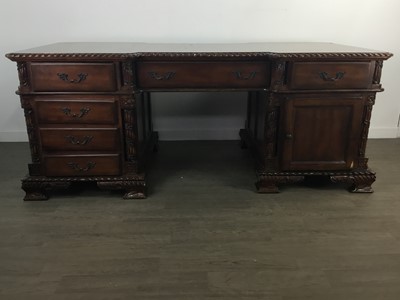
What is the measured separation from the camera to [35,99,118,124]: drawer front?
5.34 feet

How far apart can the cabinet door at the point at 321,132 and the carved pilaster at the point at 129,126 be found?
72 centimetres

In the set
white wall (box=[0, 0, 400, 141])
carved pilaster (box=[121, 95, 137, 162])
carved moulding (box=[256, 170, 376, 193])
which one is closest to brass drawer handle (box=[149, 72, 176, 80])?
carved pilaster (box=[121, 95, 137, 162])

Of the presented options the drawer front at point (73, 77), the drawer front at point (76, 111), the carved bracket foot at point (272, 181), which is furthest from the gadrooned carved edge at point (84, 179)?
the carved bracket foot at point (272, 181)

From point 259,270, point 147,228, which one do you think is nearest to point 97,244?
point 147,228

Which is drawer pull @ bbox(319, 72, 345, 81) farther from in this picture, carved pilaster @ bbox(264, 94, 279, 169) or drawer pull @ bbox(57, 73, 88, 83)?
drawer pull @ bbox(57, 73, 88, 83)

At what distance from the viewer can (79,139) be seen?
5.53ft

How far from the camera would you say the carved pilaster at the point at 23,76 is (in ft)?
5.12

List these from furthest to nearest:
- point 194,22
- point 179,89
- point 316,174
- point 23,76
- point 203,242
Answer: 1. point 194,22
2. point 316,174
3. point 179,89
4. point 23,76
5. point 203,242

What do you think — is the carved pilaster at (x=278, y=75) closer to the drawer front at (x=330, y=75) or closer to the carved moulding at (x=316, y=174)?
the drawer front at (x=330, y=75)

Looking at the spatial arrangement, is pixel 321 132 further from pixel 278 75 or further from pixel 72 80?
pixel 72 80

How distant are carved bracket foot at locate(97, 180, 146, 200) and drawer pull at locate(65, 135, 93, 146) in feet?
0.70

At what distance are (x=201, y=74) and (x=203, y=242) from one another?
764 mm

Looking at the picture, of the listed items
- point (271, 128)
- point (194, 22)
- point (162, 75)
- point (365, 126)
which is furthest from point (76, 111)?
point (365, 126)

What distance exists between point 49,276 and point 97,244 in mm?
223
